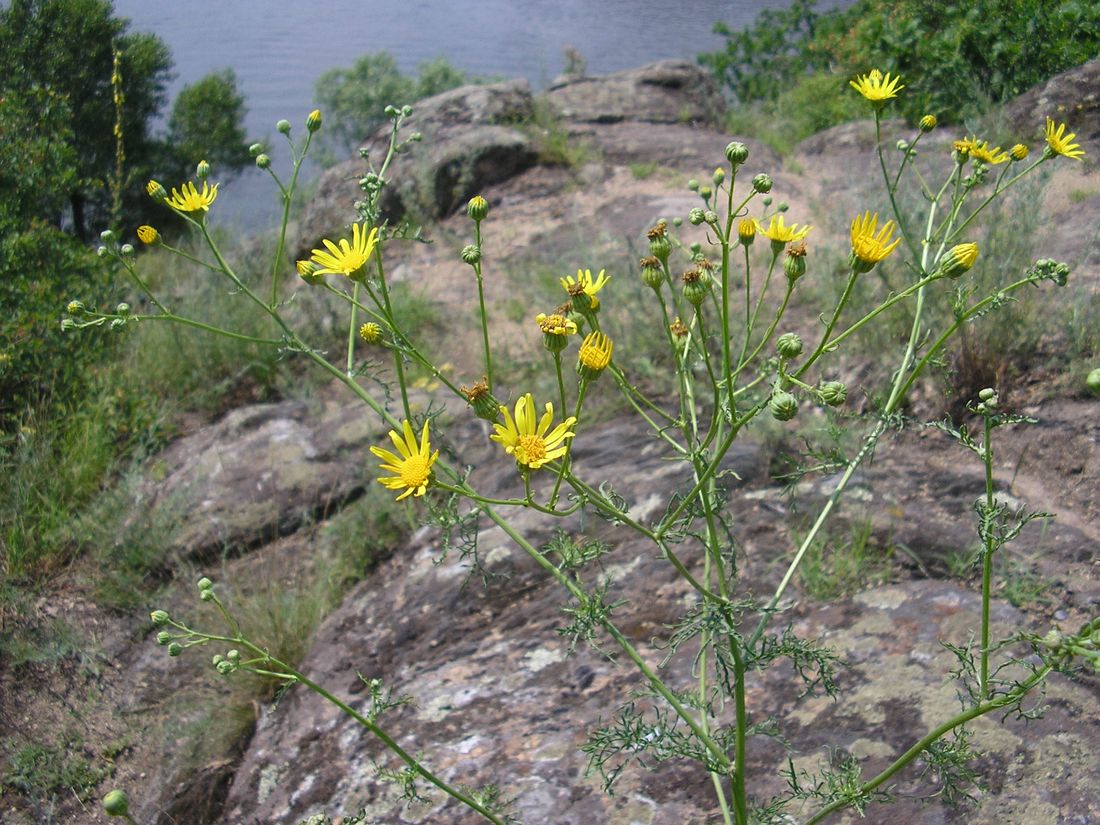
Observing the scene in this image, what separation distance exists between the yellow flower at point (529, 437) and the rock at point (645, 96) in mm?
6809

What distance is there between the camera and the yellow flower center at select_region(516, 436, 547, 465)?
115 cm

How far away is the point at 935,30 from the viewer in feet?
23.2

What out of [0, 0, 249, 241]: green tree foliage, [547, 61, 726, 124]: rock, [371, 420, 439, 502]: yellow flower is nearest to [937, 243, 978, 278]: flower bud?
[371, 420, 439, 502]: yellow flower

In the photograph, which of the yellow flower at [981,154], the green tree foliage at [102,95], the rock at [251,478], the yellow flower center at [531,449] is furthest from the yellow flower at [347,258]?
the green tree foliage at [102,95]

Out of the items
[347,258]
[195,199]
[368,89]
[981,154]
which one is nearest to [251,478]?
[195,199]

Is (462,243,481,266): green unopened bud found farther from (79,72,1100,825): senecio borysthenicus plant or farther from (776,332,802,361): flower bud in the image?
(776,332,802,361): flower bud

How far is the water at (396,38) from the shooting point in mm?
9203

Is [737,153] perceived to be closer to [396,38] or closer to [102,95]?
[102,95]

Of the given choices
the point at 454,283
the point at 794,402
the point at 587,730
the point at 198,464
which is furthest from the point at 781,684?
the point at 454,283

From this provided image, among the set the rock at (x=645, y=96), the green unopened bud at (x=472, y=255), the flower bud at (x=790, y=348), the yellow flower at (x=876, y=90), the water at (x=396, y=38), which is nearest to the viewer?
the flower bud at (x=790, y=348)

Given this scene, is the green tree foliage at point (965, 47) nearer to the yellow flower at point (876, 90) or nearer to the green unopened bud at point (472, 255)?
the yellow flower at point (876, 90)

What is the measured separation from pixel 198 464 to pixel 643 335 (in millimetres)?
2014

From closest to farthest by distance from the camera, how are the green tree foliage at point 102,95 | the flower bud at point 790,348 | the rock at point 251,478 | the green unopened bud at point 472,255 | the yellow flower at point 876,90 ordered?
the flower bud at point 790,348, the green unopened bud at point 472,255, the yellow flower at point 876,90, the rock at point 251,478, the green tree foliage at point 102,95

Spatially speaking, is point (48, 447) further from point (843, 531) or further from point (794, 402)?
point (794, 402)
